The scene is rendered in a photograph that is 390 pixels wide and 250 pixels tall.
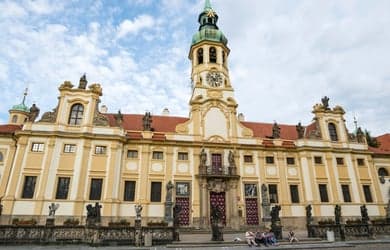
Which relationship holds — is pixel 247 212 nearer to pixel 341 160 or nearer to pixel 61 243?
pixel 341 160

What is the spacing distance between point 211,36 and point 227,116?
1244cm

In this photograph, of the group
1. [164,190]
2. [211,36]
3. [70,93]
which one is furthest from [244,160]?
[70,93]

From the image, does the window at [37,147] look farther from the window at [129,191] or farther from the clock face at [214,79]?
the clock face at [214,79]

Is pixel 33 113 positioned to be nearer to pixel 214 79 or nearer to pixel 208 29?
pixel 214 79

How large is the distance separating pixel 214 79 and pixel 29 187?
22.9 metres

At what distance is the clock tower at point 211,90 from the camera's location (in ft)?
92.7

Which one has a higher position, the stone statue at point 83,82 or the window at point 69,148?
the stone statue at point 83,82

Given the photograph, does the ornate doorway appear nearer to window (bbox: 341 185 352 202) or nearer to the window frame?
window (bbox: 341 185 352 202)

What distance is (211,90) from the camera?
30906mm

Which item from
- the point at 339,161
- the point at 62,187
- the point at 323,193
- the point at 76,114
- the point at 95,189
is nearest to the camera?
the point at 62,187

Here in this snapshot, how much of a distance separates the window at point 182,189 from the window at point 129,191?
440 centimetres

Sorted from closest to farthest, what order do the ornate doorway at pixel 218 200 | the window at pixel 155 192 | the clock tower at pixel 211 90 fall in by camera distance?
the window at pixel 155 192, the ornate doorway at pixel 218 200, the clock tower at pixel 211 90

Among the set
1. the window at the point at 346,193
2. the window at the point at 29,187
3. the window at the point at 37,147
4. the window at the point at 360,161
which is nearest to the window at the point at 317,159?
the window at the point at 346,193

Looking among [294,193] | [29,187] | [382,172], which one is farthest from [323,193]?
[29,187]
